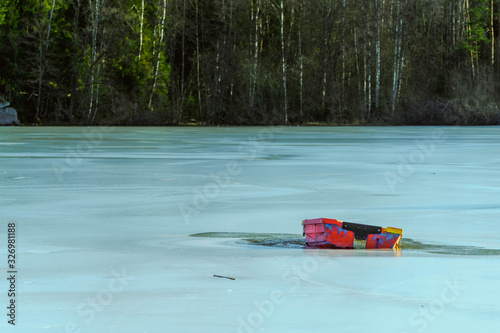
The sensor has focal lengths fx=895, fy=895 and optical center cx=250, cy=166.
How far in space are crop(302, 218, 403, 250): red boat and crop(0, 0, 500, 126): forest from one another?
40991 millimetres

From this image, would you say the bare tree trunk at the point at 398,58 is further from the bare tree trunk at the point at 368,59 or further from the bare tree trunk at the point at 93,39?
the bare tree trunk at the point at 93,39

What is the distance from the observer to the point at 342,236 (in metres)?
6.34

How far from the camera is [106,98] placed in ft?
160

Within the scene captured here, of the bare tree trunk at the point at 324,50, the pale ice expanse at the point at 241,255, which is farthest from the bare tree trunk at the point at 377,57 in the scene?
the pale ice expanse at the point at 241,255

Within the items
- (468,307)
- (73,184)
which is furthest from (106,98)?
(468,307)

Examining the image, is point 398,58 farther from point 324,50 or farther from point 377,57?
point 324,50

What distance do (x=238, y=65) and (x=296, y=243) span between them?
1788 inches

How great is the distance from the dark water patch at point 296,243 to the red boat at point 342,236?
10 cm

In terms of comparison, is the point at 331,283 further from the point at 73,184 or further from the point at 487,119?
the point at 487,119

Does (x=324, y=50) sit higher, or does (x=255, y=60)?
(x=324, y=50)

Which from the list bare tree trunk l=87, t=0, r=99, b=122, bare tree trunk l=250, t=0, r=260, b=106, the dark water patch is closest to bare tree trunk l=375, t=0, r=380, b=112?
bare tree trunk l=250, t=0, r=260, b=106

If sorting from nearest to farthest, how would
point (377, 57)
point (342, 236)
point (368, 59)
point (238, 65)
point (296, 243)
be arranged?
point (342, 236), point (296, 243), point (368, 59), point (377, 57), point (238, 65)

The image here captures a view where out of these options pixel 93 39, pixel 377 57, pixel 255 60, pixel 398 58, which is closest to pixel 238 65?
pixel 255 60

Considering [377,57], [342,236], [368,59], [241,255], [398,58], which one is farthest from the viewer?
[398,58]
